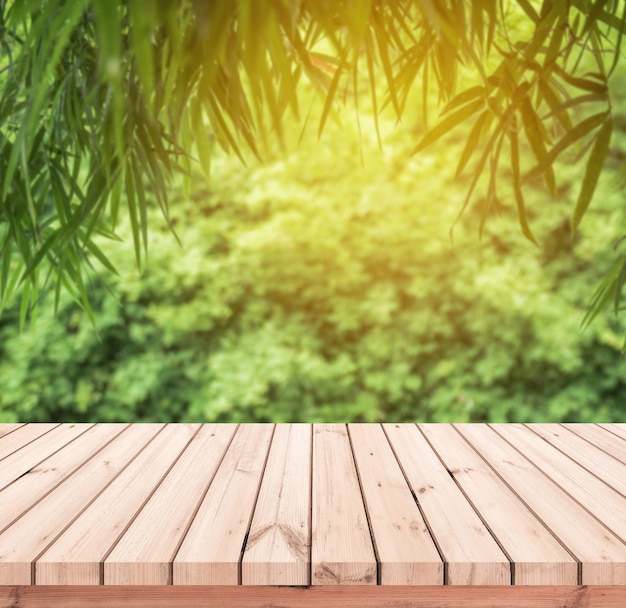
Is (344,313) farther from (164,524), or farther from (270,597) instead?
(270,597)

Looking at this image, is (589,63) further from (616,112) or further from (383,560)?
(383,560)

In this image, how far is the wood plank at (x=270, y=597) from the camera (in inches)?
43.2

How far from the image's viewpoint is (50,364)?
4.73 metres

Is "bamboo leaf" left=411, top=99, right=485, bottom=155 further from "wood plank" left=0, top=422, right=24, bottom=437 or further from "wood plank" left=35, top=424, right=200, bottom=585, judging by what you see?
"wood plank" left=0, top=422, right=24, bottom=437

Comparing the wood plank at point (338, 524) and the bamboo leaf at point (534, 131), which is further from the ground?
the bamboo leaf at point (534, 131)

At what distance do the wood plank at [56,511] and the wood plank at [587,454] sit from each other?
1.07m

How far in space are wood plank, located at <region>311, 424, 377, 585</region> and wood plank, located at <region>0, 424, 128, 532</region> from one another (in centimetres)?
55

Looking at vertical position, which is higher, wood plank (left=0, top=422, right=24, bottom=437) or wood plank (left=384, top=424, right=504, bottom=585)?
wood plank (left=0, top=422, right=24, bottom=437)

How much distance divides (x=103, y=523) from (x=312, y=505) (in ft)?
1.24

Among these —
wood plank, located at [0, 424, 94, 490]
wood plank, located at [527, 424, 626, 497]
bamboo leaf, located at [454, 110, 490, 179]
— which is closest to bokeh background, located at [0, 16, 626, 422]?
wood plank, located at [527, 424, 626, 497]

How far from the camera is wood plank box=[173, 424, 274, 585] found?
1084mm

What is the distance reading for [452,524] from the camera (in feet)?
4.17

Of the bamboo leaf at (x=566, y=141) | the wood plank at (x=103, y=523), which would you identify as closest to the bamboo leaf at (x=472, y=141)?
the bamboo leaf at (x=566, y=141)

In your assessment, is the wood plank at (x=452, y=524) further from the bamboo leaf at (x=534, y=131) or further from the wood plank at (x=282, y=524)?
the bamboo leaf at (x=534, y=131)
